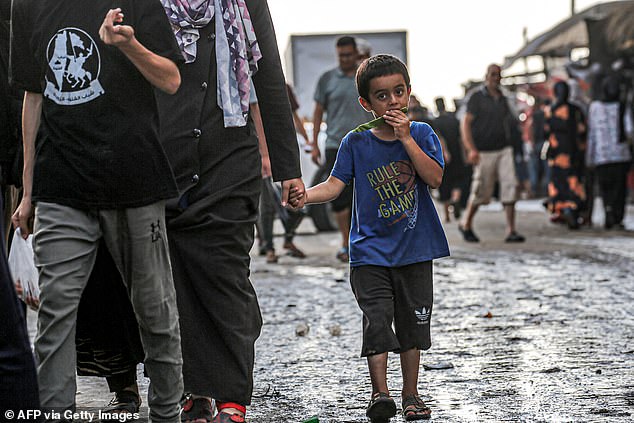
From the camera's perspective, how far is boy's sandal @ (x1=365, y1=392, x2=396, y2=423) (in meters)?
4.89

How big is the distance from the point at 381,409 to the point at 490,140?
9.50 m

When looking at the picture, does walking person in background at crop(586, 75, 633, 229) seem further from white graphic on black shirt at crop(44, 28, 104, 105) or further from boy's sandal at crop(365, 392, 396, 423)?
white graphic on black shirt at crop(44, 28, 104, 105)

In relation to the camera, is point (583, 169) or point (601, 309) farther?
point (583, 169)

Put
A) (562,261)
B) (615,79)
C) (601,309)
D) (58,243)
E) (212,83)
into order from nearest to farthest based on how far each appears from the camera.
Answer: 1. (58,243)
2. (212,83)
3. (601,309)
4. (562,261)
5. (615,79)

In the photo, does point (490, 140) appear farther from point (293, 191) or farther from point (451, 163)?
point (293, 191)

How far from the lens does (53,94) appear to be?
13.3ft

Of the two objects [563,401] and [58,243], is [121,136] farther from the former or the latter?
[563,401]

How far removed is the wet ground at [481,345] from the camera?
5.25 meters

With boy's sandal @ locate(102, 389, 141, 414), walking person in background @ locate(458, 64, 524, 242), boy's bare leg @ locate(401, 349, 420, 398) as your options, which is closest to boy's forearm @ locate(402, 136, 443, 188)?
boy's bare leg @ locate(401, 349, 420, 398)

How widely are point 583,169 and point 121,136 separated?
14.3m

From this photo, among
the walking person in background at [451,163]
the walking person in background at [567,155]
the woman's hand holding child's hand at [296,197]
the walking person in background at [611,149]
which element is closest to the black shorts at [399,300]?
the woman's hand holding child's hand at [296,197]

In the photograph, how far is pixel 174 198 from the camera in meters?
4.41

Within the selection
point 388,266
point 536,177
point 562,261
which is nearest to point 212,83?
point 388,266

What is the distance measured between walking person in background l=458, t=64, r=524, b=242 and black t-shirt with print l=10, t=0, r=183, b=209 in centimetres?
1005
